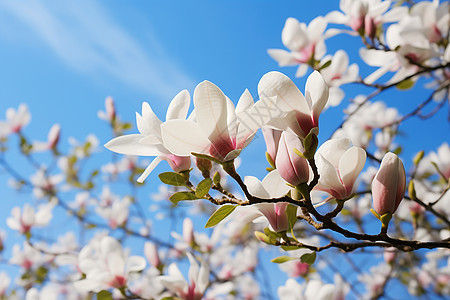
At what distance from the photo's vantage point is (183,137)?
1.60 feet

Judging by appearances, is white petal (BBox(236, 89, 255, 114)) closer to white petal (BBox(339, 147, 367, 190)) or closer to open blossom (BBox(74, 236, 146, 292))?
white petal (BBox(339, 147, 367, 190))

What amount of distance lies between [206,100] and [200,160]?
12 cm

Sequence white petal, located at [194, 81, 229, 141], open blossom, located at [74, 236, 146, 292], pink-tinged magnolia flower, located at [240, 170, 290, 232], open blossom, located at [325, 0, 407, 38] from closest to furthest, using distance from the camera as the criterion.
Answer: white petal, located at [194, 81, 229, 141] → pink-tinged magnolia flower, located at [240, 170, 290, 232] → open blossom, located at [74, 236, 146, 292] → open blossom, located at [325, 0, 407, 38]

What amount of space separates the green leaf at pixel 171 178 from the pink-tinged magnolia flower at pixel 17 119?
228 cm

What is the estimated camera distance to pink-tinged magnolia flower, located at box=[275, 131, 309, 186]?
1.64 feet

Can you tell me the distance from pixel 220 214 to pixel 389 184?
0.22 m

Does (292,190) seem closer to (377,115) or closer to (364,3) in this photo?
(364,3)

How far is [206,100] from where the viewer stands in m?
0.46

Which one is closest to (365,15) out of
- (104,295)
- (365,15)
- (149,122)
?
(365,15)

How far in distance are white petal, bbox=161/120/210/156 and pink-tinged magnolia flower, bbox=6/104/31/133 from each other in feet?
7.68

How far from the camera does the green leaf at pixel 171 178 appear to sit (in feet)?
1.80

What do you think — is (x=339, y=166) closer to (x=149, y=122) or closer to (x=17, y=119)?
(x=149, y=122)

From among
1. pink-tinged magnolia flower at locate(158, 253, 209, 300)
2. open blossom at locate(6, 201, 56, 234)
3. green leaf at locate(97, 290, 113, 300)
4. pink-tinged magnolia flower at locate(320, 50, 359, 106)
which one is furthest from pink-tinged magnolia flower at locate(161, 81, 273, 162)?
open blossom at locate(6, 201, 56, 234)

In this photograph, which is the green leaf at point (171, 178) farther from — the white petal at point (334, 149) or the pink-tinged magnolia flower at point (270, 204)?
the white petal at point (334, 149)
